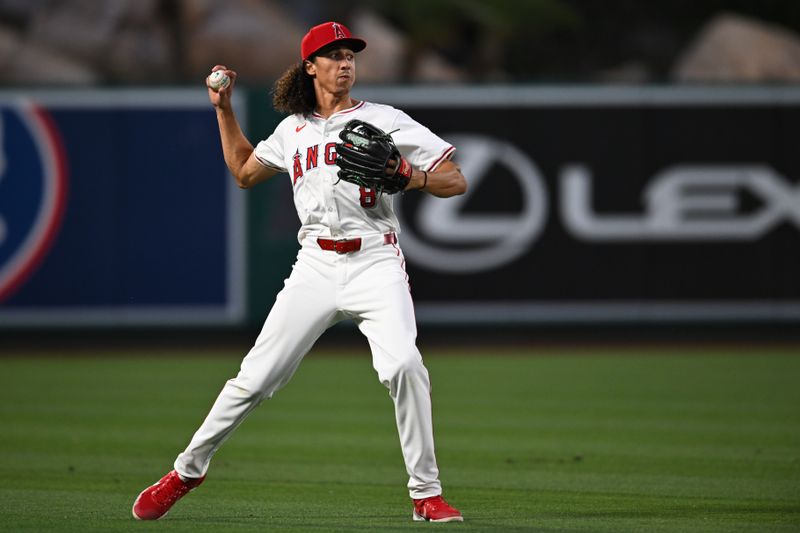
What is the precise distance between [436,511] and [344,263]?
116 centimetres

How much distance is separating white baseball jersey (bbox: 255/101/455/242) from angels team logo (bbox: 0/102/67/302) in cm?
924

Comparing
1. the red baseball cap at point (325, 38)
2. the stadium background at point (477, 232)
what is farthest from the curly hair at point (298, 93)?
the stadium background at point (477, 232)

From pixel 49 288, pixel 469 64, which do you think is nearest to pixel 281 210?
pixel 49 288

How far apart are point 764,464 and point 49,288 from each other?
9249 millimetres

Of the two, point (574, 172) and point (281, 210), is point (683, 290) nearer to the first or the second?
point (574, 172)

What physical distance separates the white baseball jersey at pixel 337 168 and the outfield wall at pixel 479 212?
348 inches

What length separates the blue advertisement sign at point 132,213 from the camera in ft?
48.8

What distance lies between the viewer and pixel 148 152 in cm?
1502

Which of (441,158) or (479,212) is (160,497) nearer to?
(441,158)

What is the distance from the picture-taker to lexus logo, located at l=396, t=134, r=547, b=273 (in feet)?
49.7

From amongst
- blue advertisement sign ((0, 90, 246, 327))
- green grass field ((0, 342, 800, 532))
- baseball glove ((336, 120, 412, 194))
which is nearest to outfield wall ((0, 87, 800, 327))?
blue advertisement sign ((0, 90, 246, 327))

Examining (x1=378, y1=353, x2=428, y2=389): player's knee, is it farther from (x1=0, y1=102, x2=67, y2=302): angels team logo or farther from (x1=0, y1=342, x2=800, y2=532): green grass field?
(x1=0, y1=102, x2=67, y2=302): angels team logo

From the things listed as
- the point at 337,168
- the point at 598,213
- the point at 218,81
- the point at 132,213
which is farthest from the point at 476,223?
the point at 337,168

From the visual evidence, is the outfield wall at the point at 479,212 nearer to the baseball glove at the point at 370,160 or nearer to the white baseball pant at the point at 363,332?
the white baseball pant at the point at 363,332
